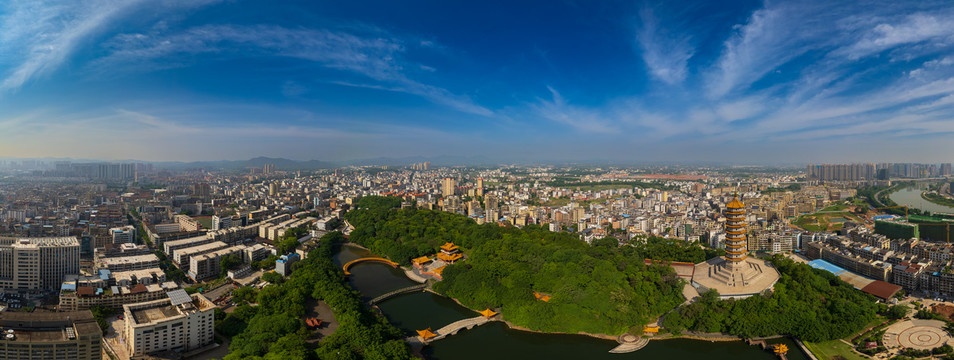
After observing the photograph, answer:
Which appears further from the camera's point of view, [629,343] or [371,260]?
[371,260]

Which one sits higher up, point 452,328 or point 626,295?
point 626,295

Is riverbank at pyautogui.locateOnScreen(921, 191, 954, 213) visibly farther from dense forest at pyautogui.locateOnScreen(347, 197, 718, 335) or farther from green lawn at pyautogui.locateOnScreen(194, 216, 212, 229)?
green lawn at pyautogui.locateOnScreen(194, 216, 212, 229)

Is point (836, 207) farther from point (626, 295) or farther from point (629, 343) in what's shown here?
point (629, 343)

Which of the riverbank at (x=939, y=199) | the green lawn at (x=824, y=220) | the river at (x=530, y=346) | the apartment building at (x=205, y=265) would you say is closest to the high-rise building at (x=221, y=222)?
the apartment building at (x=205, y=265)

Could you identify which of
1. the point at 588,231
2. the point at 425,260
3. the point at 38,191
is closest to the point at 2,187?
the point at 38,191

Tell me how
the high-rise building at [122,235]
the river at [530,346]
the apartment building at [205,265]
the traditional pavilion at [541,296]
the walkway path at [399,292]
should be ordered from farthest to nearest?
the high-rise building at [122,235] → the apartment building at [205,265] → the walkway path at [399,292] → the traditional pavilion at [541,296] → the river at [530,346]

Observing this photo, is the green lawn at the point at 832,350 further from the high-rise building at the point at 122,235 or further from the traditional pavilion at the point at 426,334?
the high-rise building at the point at 122,235

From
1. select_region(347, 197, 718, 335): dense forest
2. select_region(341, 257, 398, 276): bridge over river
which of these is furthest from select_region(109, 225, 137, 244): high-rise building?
select_region(347, 197, 718, 335): dense forest

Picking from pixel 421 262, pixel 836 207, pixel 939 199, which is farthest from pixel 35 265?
pixel 939 199
